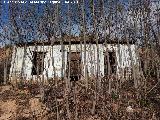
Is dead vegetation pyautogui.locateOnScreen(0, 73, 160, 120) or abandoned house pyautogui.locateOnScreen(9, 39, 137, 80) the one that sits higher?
abandoned house pyautogui.locateOnScreen(9, 39, 137, 80)

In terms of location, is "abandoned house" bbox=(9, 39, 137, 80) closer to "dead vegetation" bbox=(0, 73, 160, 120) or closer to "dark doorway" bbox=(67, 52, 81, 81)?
"dark doorway" bbox=(67, 52, 81, 81)

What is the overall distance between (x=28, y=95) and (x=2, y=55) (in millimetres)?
19783

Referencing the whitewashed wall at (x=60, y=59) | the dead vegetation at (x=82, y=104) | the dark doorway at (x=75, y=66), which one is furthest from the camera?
the dark doorway at (x=75, y=66)

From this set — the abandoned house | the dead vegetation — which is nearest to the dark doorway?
the abandoned house

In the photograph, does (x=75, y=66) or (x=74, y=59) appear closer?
(x=75, y=66)

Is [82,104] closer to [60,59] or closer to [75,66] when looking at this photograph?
[75,66]

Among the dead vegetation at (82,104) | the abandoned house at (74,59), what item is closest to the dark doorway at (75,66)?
the abandoned house at (74,59)

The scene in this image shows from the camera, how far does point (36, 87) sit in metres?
27.0

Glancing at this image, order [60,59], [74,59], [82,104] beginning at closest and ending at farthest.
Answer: [82,104] < [60,59] < [74,59]

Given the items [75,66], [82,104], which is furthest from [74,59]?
[82,104]

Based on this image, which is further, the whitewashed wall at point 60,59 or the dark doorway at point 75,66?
the dark doorway at point 75,66

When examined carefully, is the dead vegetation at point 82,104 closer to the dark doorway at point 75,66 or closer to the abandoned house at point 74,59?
the dark doorway at point 75,66

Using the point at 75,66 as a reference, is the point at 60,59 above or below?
above

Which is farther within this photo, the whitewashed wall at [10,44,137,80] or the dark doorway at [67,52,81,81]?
the dark doorway at [67,52,81,81]
